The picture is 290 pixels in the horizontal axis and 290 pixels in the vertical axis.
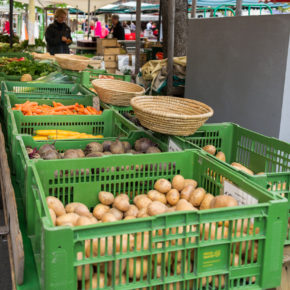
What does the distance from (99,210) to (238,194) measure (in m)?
0.72

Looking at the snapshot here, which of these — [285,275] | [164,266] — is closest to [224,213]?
[164,266]

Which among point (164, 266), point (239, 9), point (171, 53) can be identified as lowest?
point (164, 266)

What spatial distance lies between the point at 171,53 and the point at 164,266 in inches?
181

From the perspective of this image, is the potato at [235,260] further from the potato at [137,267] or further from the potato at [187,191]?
the potato at [187,191]

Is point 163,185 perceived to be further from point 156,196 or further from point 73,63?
point 73,63

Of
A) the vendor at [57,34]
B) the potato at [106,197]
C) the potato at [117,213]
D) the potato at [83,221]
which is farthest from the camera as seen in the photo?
the vendor at [57,34]

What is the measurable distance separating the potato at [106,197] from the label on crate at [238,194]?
2.01 feet

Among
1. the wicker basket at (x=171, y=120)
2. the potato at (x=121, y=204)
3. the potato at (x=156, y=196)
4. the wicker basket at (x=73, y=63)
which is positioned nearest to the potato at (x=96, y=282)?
the potato at (x=121, y=204)

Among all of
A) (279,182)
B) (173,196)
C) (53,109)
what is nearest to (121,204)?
(173,196)

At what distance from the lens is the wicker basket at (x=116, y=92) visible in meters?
4.02

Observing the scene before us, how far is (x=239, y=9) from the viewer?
5.62 metres

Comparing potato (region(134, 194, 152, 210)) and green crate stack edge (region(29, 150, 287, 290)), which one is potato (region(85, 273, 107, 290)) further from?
potato (region(134, 194, 152, 210))

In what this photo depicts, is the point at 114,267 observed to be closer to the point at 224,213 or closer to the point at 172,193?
the point at 224,213

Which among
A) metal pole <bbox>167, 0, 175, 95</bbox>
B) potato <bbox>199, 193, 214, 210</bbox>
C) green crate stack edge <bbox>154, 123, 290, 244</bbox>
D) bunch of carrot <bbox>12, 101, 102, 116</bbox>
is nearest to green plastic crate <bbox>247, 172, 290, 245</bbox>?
green crate stack edge <bbox>154, 123, 290, 244</bbox>
